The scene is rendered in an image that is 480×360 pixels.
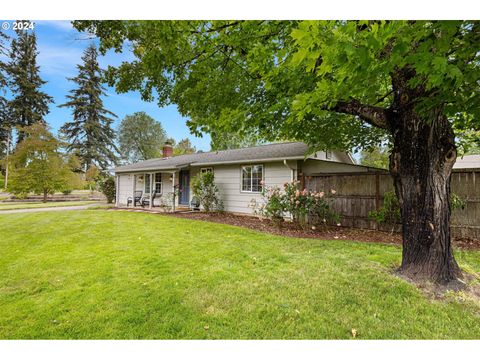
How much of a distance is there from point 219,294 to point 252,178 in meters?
7.41

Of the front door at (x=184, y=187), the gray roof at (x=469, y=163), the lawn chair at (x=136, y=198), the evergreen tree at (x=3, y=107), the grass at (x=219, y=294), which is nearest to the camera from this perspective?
the grass at (x=219, y=294)

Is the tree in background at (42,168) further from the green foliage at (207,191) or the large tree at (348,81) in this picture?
the large tree at (348,81)

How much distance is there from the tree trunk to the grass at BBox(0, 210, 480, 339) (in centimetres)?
45

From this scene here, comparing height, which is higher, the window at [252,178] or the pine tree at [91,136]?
the pine tree at [91,136]

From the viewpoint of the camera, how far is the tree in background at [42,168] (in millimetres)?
12923

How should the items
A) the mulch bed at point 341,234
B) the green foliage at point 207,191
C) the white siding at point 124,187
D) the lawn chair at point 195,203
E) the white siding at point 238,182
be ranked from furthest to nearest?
1. the white siding at point 124,187
2. the lawn chair at point 195,203
3. the green foliage at point 207,191
4. the white siding at point 238,182
5. the mulch bed at point 341,234

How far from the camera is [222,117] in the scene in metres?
4.66

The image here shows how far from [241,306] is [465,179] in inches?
253

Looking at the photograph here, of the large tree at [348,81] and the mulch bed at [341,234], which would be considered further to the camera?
the mulch bed at [341,234]

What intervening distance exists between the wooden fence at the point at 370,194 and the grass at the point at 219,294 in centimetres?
172

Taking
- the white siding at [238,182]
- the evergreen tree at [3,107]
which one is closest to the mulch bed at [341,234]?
the white siding at [238,182]
